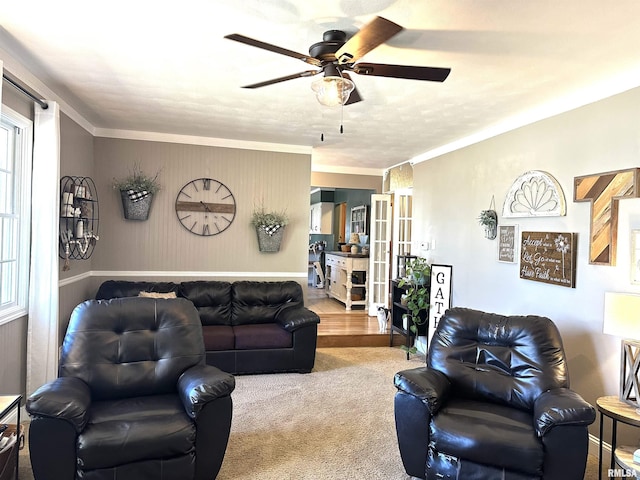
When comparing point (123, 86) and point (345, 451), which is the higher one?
point (123, 86)

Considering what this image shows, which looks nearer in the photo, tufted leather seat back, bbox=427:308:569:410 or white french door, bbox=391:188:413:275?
tufted leather seat back, bbox=427:308:569:410

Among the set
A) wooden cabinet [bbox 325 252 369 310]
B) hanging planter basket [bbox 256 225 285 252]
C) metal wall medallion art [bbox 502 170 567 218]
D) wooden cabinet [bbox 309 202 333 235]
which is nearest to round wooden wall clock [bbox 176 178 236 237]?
hanging planter basket [bbox 256 225 285 252]

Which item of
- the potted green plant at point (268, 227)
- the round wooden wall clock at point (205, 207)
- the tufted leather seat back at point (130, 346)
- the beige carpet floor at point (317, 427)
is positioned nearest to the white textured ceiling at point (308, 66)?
the round wooden wall clock at point (205, 207)

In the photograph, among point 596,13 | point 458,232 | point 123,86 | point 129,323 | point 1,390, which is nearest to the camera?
point 596,13

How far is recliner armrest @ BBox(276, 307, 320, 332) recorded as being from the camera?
4484 millimetres

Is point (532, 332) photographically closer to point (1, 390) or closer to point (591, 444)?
point (591, 444)

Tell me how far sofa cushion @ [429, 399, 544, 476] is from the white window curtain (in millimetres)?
2967

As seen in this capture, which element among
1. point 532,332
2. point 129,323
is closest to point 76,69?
point 129,323

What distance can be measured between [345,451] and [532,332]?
4.93ft

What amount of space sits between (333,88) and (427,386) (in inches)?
72.0

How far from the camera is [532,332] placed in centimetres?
A: 283

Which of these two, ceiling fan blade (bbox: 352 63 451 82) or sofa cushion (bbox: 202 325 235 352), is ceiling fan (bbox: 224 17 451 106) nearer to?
ceiling fan blade (bbox: 352 63 451 82)

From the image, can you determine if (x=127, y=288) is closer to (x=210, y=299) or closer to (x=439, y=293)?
(x=210, y=299)

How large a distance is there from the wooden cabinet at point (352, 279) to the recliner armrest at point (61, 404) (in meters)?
5.57
